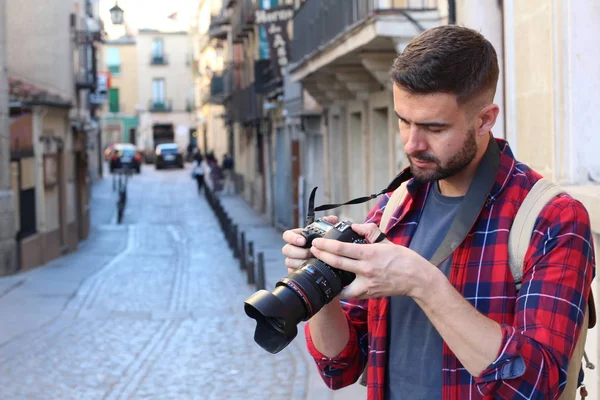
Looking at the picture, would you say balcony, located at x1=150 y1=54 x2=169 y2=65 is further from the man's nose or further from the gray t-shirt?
the man's nose

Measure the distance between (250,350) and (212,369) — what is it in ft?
3.31

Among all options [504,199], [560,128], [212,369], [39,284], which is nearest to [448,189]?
[504,199]

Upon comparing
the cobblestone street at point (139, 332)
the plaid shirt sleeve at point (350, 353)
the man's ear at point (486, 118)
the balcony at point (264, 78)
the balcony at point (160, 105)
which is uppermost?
the balcony at point (160, 105)

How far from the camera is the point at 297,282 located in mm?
2242

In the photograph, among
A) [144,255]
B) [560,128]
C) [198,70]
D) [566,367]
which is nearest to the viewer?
[566,367]

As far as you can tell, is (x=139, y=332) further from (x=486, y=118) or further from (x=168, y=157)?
(x=168, y=157)

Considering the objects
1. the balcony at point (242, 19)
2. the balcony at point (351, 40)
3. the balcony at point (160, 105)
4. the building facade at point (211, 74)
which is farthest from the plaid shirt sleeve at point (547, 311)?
the balcony at point (160, 105)

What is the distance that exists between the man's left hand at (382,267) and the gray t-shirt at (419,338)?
0.69ft

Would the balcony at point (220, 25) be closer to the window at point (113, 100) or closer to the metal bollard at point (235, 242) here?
the metal bollard at point (235, 242)

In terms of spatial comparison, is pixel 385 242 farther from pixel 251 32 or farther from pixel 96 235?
pixel 251 32

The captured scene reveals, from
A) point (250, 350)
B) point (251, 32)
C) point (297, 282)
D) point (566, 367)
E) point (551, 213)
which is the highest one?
point (251, 32)

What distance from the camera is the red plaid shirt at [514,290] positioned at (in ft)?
6.70

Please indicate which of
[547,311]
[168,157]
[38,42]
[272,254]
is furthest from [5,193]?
[168,157]

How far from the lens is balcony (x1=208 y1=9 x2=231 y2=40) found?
142ft
